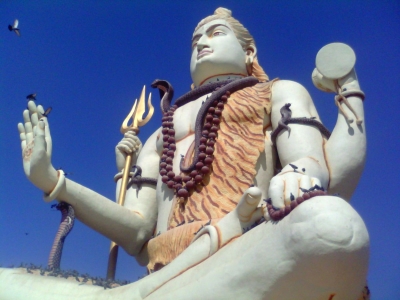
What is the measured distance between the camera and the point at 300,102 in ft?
16.2

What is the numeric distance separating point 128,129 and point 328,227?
12.5ft

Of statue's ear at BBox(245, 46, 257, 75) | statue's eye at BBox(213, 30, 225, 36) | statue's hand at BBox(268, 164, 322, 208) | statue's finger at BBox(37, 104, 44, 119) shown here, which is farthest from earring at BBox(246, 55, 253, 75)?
statue's hand at BBox(268, 164, 322, 208)

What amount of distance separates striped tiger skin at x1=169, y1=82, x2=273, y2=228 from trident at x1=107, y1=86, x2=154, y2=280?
1.02 m

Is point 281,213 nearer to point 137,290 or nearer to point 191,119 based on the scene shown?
point 137,290

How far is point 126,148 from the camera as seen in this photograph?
19.9 ft

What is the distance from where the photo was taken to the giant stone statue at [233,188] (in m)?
2.97

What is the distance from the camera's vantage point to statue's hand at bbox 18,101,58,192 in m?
4.78

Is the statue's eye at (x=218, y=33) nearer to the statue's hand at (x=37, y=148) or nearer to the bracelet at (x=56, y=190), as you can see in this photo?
the statue's hand at (x=37, y=148)

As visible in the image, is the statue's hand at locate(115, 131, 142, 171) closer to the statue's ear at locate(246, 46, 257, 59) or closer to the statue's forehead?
the statue's forehead

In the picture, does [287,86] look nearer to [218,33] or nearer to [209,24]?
[218,33]

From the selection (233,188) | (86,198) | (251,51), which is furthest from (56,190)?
(251,51)

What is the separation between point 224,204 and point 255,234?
1.38 metres

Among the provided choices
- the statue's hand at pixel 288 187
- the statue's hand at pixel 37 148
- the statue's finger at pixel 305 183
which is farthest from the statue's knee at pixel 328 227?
the statue's hand at pixel 37 148

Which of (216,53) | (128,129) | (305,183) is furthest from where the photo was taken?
(128,129)
